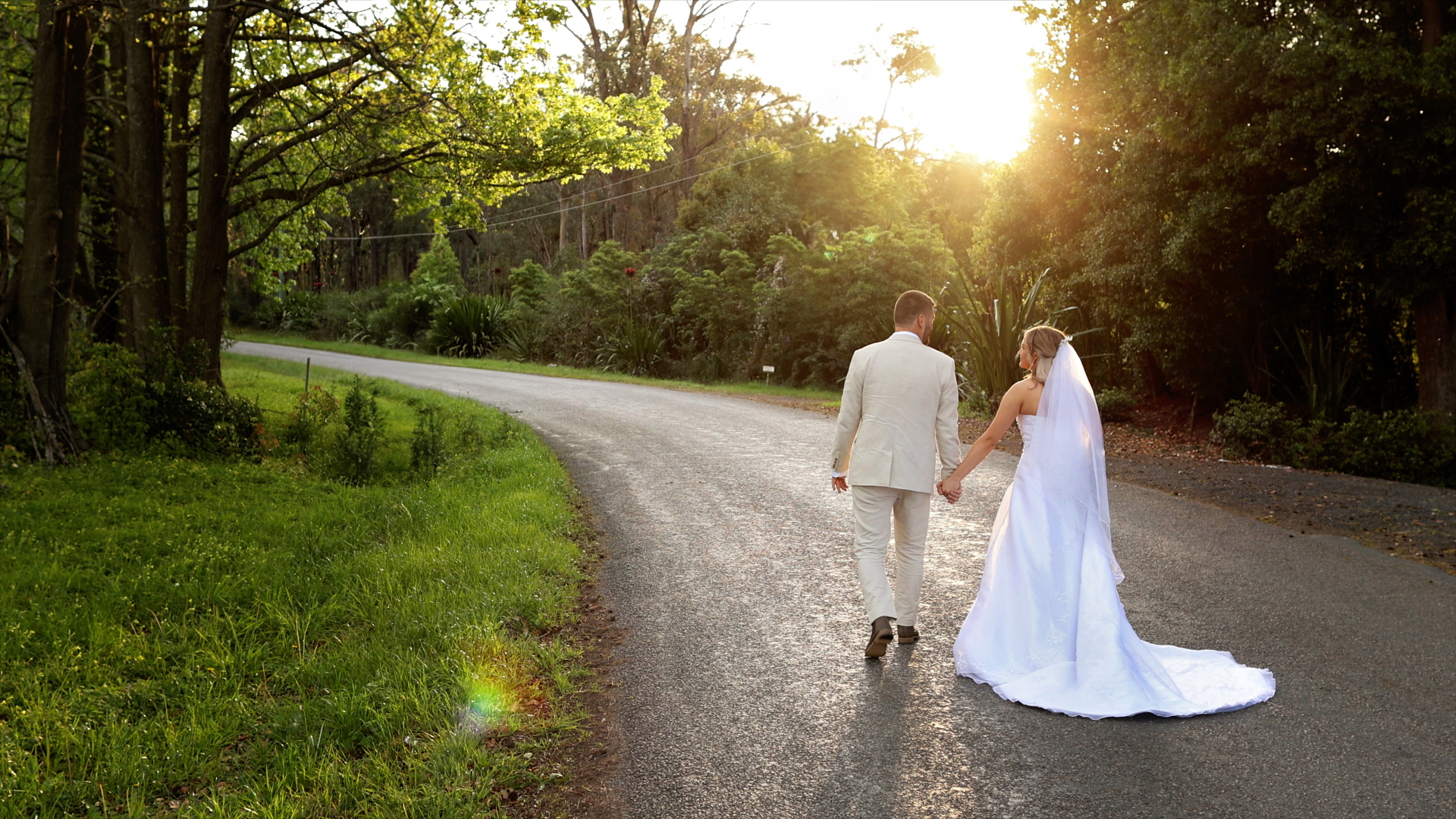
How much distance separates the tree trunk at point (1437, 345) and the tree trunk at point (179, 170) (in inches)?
661

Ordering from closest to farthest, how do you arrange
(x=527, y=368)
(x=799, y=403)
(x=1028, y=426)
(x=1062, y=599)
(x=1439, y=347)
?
1. (x=1062, y=599)
2. (x=1028, y=426)
3. (x=1439, y=347)
4. (x=799, y=403)
5. (x=527, y=368)

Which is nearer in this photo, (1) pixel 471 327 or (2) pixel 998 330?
(2) pixel 998 330

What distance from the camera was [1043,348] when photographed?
223 inches

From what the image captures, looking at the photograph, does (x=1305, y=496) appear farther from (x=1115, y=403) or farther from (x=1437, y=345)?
(x=1115, y=403)

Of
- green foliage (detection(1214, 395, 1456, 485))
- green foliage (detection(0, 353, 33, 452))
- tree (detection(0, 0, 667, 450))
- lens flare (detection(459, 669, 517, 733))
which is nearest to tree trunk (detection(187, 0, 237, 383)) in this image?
tree (detection(0, 0, 667, 450))

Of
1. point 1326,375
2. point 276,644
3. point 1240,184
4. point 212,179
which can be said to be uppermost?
point 1240,184

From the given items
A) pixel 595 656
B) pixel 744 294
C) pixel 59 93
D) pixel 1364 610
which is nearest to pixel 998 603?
pixel 595 656

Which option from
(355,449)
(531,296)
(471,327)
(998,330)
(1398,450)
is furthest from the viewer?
(531,296)

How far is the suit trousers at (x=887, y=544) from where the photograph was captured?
5496mm

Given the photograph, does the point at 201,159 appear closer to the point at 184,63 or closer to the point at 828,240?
the point at 184,63

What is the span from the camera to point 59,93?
10758 millimetres

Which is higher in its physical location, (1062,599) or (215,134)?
(215,134)

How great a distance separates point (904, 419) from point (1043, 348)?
0.89m

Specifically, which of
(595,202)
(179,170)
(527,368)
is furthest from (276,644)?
(595,202)
